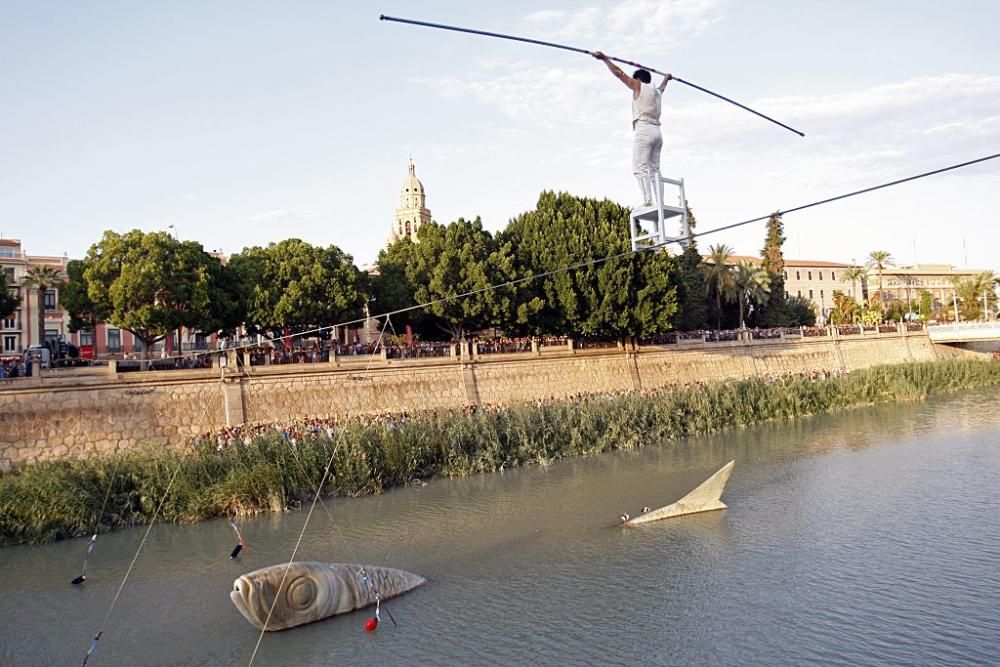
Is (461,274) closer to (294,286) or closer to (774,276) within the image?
(294,286)

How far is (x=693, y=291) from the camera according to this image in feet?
183

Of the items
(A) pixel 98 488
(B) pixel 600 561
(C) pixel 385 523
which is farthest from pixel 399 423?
(B) pixel 600 561

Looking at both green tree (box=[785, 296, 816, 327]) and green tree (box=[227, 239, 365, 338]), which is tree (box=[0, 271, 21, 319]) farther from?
green tree (box=[785, 296, 816, 327])

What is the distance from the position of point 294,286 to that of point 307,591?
24418mm

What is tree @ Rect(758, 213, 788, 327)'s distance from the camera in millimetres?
63906

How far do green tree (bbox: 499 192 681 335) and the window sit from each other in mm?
29780

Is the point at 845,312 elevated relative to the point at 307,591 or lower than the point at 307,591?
elevated

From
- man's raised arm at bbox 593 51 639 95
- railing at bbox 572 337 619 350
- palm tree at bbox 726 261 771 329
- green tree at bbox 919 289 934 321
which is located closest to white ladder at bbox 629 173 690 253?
man's raised arm at bbox 593 51 639 95

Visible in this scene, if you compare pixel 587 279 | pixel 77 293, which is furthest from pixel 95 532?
pixel 587 279

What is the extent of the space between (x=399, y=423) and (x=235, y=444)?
6306 millimetres

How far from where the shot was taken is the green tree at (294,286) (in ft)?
121

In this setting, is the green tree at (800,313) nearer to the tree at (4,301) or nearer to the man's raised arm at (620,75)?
the tree at (4,301)

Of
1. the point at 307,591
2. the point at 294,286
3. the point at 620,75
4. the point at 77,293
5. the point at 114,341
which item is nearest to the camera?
the point at 620,75

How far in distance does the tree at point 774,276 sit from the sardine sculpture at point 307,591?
2045 inches
